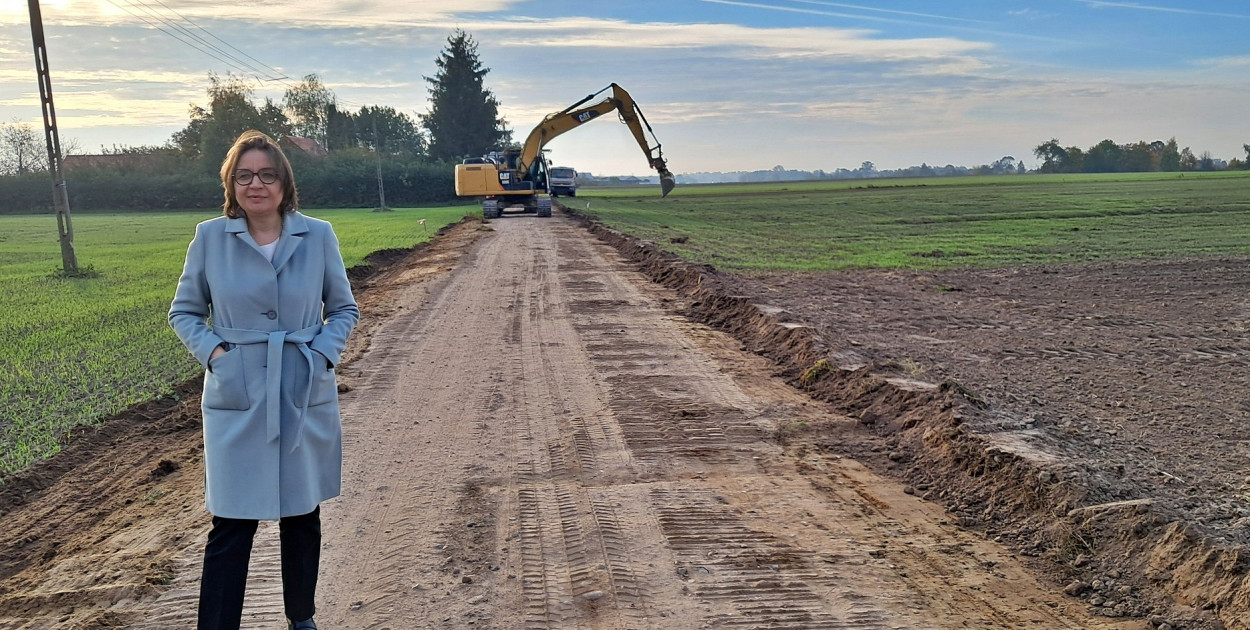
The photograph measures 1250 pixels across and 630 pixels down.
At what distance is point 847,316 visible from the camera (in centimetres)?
1185

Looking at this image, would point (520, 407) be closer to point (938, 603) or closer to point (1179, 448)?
point (938, 603)

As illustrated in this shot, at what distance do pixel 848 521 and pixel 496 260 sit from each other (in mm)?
15108

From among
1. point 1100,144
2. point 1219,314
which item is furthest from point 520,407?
point 1100,144

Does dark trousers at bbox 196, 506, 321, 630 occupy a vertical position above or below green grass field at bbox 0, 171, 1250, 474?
above

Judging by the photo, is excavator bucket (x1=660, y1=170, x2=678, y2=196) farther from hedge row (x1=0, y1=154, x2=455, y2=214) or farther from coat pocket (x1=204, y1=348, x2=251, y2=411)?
hedge row (x1=0, y1=154, x2=455, y2=214)

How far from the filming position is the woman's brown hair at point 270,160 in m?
3.43

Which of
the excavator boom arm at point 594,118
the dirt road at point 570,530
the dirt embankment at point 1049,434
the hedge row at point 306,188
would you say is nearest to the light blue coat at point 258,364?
the dirt road at point 570,530

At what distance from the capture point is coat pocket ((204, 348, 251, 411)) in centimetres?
327

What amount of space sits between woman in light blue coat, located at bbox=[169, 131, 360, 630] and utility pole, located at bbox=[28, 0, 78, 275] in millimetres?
17993

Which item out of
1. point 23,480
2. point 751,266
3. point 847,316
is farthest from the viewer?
point 751,266

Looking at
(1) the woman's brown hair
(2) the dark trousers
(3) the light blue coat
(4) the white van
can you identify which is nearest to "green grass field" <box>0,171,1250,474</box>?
(2) the dark trousers

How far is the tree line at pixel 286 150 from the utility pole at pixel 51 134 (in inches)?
1621

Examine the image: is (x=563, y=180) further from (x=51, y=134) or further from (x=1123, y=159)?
(x=1123, y=159)

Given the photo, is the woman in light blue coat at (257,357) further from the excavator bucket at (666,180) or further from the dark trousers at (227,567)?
the excavator bucket at (666,180)
